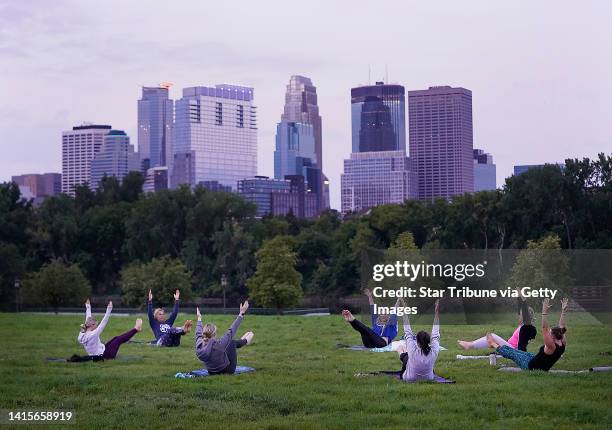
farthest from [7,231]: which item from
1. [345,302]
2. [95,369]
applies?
[95,369]

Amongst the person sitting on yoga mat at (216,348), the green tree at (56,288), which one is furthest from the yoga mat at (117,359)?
the green tree at (56,288)

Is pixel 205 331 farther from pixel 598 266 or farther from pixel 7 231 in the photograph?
pixel 7 231

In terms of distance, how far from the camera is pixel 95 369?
682 inches

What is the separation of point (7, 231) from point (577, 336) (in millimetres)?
55297

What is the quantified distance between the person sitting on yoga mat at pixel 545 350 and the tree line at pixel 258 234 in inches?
1309

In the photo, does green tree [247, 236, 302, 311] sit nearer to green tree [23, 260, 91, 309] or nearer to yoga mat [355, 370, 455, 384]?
green tree [23, 260, 91, 309]

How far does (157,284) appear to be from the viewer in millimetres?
52281

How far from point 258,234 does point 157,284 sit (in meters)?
18.8

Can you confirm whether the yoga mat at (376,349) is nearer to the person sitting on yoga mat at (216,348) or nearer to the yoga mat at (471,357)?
the yoga mat at (471,357)

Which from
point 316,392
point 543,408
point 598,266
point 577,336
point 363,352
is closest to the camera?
point 543,408

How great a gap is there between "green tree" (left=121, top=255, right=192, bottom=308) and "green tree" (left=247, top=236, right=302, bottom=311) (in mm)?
3607

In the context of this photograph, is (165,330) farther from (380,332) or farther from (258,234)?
(258,234)

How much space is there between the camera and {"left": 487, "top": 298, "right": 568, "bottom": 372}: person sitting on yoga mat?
15234 mm

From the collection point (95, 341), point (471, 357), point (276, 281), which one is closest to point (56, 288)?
point (276, 281)
